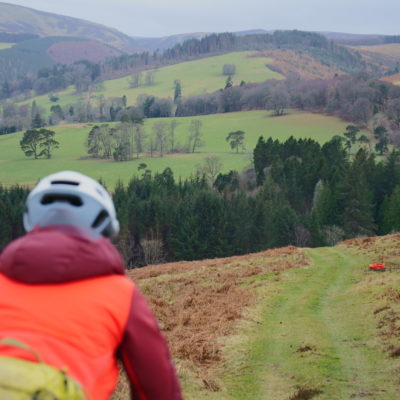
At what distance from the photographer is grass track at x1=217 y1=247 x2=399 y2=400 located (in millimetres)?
10617

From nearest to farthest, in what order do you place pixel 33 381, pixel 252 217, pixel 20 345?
pixel 33 381
pixel 20 345
pixel 252 217

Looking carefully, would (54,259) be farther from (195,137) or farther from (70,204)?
(195,137)

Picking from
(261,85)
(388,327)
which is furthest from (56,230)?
(261,85)

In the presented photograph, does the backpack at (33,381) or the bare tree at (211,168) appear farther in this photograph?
the bare tree at (211,168)

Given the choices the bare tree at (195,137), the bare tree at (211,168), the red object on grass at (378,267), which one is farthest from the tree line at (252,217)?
the bare tree at (195,137)

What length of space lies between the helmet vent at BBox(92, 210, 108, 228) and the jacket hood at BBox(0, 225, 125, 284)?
0.37 m

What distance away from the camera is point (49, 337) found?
310 centimetres

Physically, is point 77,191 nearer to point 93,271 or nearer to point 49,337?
point 93,271

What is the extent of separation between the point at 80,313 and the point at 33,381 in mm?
516

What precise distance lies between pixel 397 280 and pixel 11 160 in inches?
5104

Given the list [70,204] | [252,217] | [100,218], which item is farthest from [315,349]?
[252,217]

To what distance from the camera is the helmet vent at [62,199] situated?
144 inches

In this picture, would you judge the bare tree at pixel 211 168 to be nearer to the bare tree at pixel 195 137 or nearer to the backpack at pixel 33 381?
the bare tree at pixel 195 137

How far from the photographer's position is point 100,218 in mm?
3758
